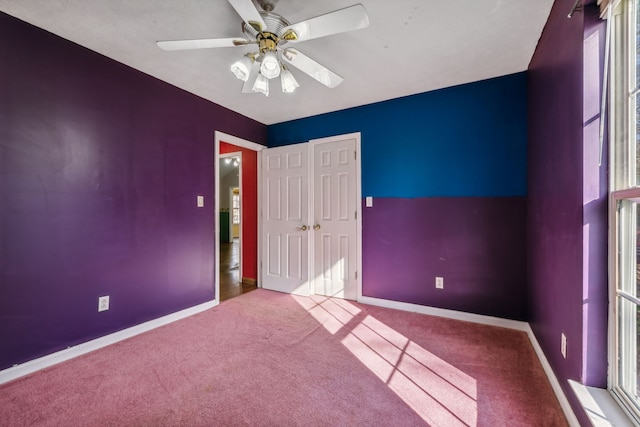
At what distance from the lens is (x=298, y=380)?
5.78ft

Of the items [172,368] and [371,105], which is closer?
[172,368]

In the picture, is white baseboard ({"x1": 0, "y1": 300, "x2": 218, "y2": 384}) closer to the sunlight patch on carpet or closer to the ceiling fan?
the sunlight patch on carpet

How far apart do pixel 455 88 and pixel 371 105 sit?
0.90m

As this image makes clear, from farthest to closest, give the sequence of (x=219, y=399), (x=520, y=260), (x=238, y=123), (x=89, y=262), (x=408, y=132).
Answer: (x=238, y=123) → (x=408, y=132) → (x=520, y=260) → (x=89, y=262) → (x=219, y=399)

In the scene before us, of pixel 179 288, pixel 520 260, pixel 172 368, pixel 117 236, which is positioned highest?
pixel 117 236

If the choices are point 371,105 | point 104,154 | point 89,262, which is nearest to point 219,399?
point 89,262

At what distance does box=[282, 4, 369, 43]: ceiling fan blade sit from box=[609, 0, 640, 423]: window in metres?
1.09

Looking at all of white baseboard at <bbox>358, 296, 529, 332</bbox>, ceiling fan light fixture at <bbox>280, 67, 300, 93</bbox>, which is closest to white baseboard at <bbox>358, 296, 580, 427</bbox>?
white baseboard at <bbox>358, 296, 529, 332</bbox>

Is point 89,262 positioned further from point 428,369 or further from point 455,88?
point 455,88

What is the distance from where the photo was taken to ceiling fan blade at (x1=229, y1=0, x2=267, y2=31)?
1.30 m

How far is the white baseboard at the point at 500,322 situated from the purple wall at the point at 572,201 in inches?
3.2

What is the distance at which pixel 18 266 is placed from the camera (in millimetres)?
1818

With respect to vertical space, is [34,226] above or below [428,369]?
above

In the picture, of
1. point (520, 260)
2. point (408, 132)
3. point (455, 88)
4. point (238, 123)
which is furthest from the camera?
point (238, 123)
